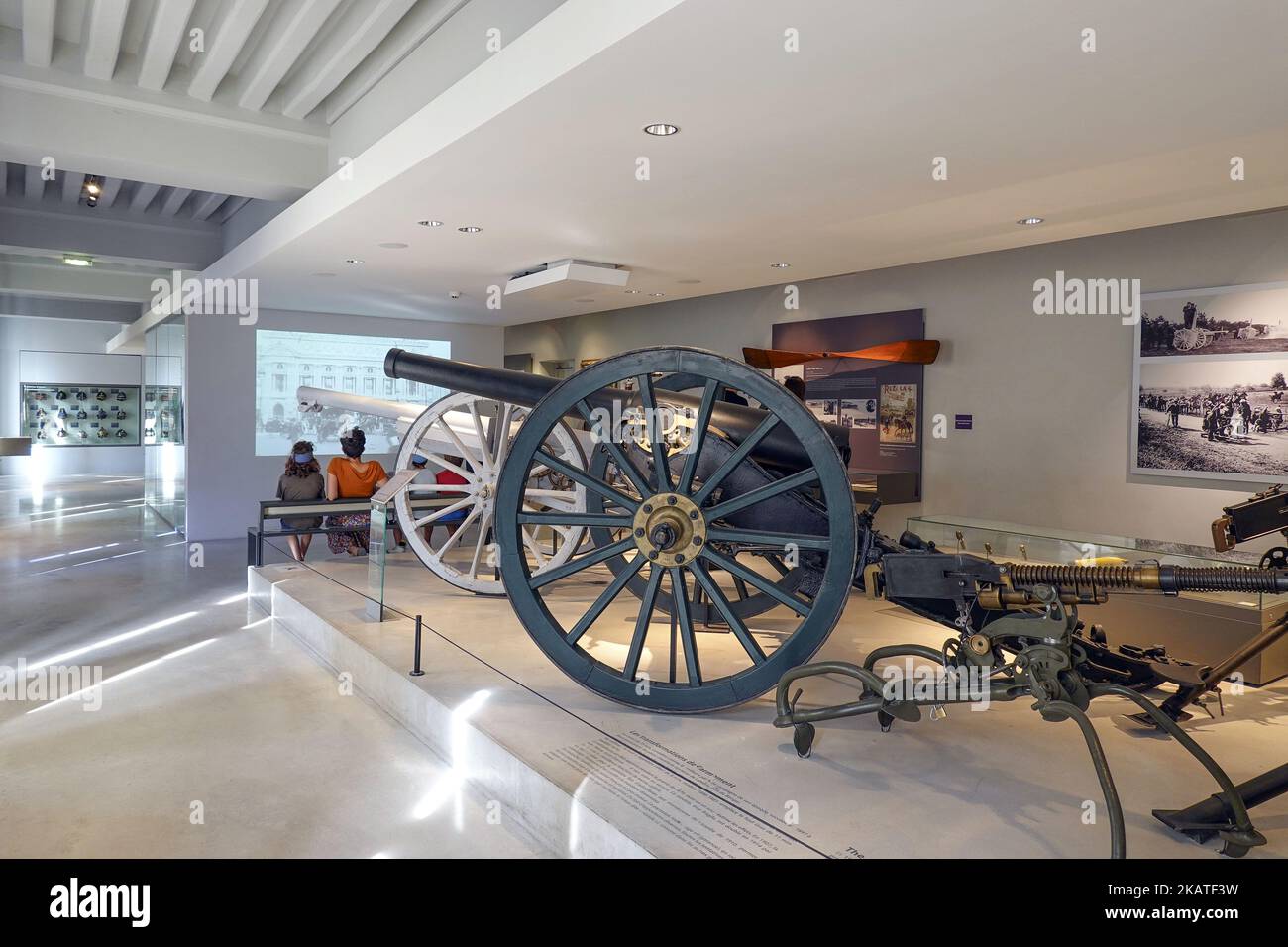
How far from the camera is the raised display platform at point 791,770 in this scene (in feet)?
7.25

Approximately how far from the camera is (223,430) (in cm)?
917

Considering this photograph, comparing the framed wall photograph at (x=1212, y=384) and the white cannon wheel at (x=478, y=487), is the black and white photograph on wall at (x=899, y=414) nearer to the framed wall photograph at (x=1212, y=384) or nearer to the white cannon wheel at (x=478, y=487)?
the framed wall photograph at (x=1212, y=384)

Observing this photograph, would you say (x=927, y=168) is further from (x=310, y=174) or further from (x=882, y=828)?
(x=310, y=174)

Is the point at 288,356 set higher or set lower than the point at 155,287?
lower

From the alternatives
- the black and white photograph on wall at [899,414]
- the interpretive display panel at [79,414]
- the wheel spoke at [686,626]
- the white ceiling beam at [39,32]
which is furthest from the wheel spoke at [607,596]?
the interpretive display panel at [79,414]

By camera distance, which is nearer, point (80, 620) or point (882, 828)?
point (882, 828)

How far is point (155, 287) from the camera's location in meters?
11.4

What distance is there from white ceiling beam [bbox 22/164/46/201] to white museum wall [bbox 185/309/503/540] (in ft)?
5.45

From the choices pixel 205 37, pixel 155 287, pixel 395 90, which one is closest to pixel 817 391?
pixel 395 90

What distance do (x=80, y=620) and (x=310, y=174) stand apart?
343 cm

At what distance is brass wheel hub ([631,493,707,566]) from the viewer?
2906 mm

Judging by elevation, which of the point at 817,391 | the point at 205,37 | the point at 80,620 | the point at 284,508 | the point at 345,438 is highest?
the point at 205,37

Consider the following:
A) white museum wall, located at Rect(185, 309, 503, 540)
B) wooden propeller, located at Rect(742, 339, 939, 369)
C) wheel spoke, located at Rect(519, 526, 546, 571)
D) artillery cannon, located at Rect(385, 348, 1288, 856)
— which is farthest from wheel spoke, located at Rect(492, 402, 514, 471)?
white museum wall, located at Rect(185, 309, 503, 540)

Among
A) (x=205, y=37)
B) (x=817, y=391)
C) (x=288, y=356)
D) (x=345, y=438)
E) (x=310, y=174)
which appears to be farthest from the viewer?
(x=288, y=356)
